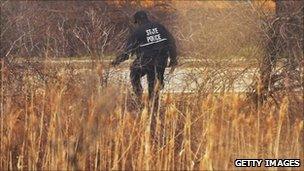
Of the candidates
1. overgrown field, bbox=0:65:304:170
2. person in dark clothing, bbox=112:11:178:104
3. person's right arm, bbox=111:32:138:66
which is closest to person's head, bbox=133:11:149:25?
person in dark clothing, bbox=112:11:178:104

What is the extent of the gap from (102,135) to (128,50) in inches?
94.7

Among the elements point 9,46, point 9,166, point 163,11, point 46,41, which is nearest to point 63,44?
point 46,41

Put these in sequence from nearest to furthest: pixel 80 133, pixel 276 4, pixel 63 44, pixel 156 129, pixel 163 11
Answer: pixel 80 133 → pixel 156 129 → pixel 63 44 → pixel 276 4 → pixel 163 11

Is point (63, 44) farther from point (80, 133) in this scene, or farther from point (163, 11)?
point (163, 11)

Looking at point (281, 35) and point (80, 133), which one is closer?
point (80, 133)

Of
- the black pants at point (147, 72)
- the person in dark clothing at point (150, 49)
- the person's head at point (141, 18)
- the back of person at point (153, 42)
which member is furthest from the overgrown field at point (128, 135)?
the person's head at point (141, 18)

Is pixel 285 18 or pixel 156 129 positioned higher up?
pixel 285 18

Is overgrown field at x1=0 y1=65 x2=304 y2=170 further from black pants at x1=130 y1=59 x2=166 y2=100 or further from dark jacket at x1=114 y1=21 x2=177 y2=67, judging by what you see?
dark jacket at x1=114 y1=21 x2=177 y2=67

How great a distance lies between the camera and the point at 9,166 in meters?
5.41

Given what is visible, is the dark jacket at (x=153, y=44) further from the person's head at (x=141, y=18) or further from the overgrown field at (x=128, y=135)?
the overgrown field at (x=128, y=135)

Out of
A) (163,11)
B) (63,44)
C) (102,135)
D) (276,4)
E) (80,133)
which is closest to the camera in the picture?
(80,133)

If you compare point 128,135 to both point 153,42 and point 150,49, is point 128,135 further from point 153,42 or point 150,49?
point 153,42

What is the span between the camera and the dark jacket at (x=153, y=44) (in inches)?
313

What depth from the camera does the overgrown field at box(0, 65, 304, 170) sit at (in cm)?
504
